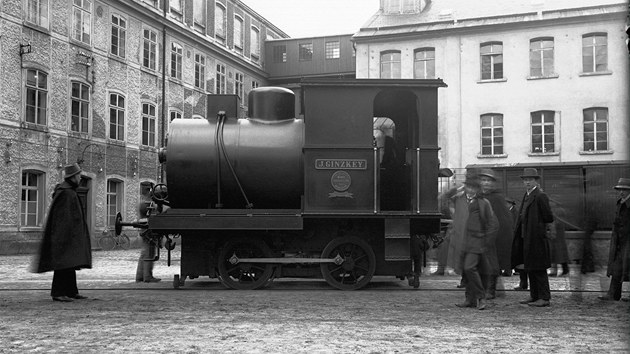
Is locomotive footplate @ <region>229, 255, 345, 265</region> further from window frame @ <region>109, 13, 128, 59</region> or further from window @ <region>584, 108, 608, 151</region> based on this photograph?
window @ <region>584, 108, 608, 151</region>

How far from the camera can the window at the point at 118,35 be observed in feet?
91.7

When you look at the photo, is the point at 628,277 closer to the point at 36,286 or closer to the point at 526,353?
the point at 526,353

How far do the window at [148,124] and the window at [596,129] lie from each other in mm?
19484

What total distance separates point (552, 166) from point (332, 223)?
11949 millimetres

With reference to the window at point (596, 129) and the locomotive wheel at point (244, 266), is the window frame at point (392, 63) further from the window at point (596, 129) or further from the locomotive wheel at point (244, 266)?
the locomotive wheel at point (244, 266)

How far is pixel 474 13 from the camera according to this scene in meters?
31.1

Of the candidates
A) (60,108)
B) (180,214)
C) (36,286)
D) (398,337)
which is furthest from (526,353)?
(60,108)

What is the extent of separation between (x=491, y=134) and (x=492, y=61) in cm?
343

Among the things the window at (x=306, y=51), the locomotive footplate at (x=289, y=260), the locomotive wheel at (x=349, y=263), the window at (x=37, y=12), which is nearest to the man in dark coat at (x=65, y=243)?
the locomotive footplate at (x=289, y=260)

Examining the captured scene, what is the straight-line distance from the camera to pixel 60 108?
Result: 24.3 meters

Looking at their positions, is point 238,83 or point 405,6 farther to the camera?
point 238,83

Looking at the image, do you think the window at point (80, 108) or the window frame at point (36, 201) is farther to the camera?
the window at point (80, 108)

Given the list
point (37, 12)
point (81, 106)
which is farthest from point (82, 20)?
point (81, 106)

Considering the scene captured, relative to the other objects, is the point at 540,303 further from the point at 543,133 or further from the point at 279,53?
the point at 279,53
